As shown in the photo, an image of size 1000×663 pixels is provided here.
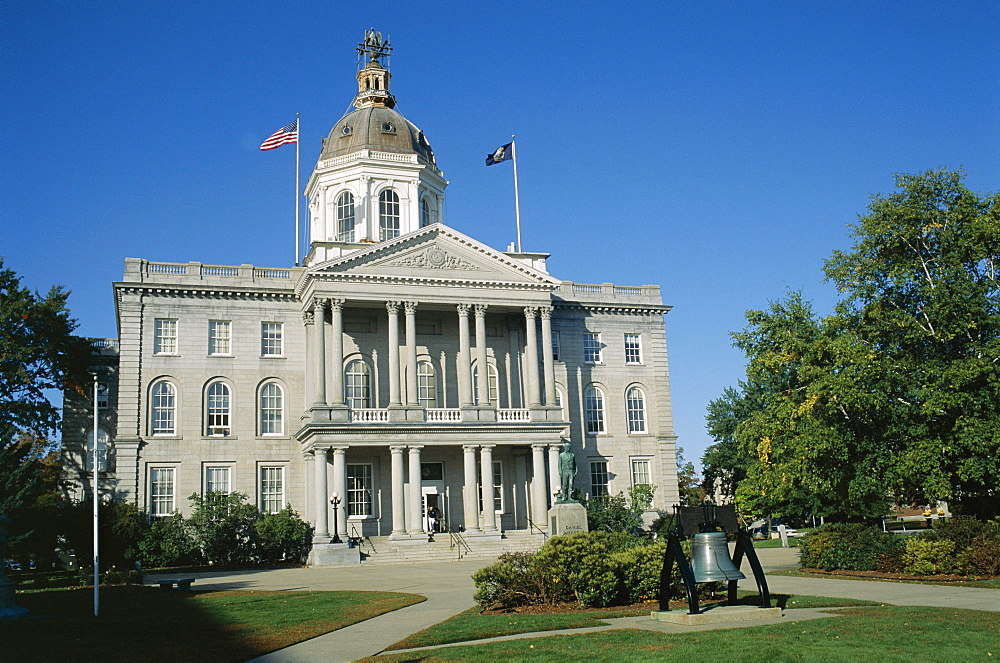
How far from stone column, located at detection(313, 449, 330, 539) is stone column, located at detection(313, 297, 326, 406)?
103 inches

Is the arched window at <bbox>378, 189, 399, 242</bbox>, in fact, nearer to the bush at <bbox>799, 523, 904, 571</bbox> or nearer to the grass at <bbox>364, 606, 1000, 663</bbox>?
the bush at <bbox>799, 523, 904, 571</bbox>

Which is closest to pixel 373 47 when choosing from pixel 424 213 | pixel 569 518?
pixel 424 213

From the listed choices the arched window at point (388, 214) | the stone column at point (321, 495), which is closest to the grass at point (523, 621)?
the stone column at point (321, 495)

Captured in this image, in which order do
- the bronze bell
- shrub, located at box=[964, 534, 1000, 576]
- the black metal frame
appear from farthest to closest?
shrub, located at box=[964, 534, 1000, 576] < the bronze bell < the black metal frame

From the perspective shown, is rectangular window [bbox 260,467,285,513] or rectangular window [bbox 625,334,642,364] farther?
rectangular window [bbox 625,334,642,364]

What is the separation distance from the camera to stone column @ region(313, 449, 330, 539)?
43.1 m

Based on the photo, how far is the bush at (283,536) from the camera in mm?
44125

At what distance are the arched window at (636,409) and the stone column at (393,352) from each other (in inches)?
615

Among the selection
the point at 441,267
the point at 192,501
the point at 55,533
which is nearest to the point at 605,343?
the point at 441,267

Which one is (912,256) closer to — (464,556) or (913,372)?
(913,372)

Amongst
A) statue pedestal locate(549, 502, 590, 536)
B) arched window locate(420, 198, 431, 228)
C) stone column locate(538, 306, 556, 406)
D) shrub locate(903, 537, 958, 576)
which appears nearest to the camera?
shrub locate(903, 537, 958, 576)

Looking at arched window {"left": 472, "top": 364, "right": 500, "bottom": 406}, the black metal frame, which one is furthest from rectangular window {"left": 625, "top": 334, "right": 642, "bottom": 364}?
the black metal frame

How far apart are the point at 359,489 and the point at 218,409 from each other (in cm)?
852

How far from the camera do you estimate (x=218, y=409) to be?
48.2m
